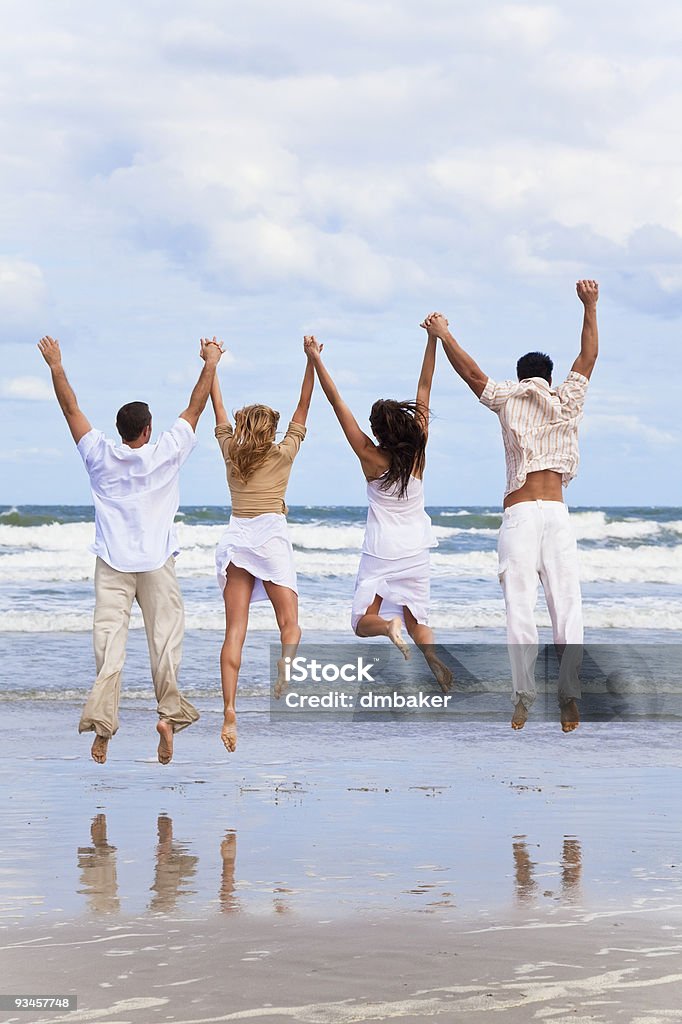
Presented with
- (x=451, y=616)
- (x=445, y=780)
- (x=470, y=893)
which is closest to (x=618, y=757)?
(x=445, y=780)

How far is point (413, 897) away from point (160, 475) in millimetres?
2858

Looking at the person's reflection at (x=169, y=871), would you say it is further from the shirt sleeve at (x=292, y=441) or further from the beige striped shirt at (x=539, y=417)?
the beige striped shirt at (x=539, y=417)

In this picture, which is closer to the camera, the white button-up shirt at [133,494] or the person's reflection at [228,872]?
the person's reflection at [228,872]

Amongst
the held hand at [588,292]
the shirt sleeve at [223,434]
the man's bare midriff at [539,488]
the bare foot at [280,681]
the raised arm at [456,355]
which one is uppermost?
the held hand at [588,292]

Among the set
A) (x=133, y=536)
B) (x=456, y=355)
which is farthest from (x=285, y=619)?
(x=456, y=355)

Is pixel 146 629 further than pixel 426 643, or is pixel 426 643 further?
pixel 426 643

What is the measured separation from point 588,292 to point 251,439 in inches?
85.9

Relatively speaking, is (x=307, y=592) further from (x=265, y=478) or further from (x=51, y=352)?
(x=51, y=352)

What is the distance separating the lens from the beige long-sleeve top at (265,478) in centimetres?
752

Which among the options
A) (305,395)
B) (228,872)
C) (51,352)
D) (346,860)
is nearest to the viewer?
(228,872)

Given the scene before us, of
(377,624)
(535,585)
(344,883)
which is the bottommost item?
(344,883)

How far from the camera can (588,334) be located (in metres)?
7.12

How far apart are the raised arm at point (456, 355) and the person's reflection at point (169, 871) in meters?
3.04

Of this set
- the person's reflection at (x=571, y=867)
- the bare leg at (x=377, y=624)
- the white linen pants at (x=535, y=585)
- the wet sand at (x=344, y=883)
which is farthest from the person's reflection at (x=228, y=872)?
the white linen pants at (x=535, y=585)
